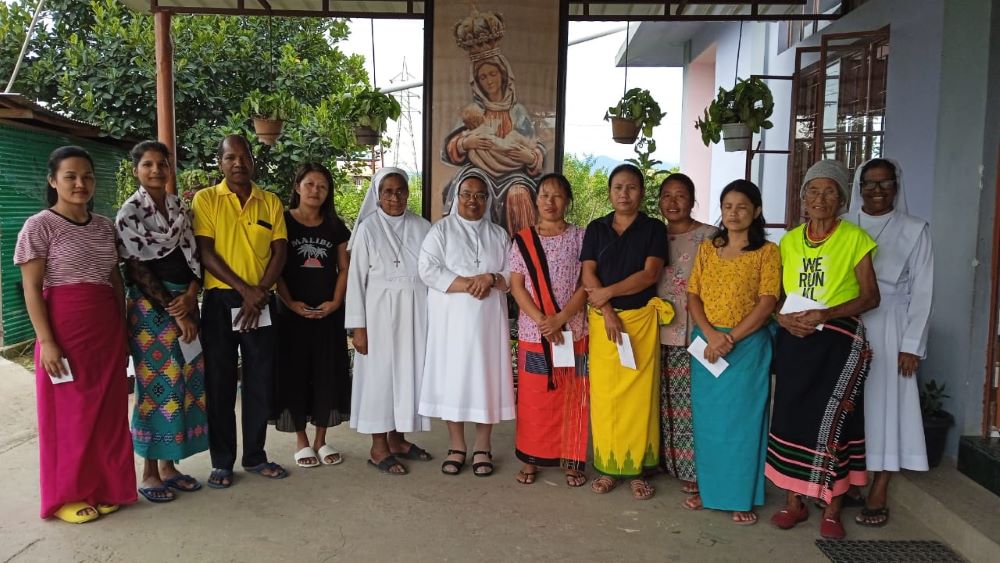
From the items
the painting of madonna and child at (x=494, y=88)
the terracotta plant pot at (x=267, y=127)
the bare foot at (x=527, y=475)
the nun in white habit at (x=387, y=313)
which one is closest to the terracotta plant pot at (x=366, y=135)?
the painting of madonna and child at (x=494, y=88)

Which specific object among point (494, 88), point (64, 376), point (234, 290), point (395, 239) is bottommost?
point (64, 376)

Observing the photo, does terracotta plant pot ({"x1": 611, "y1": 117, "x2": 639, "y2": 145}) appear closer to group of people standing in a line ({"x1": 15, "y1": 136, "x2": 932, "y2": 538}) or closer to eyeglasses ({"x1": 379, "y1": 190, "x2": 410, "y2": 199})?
group of people standing in a line ({"x1": 15, "y1": 136, "x2": 932, "y2": 538})

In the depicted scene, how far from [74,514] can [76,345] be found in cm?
79

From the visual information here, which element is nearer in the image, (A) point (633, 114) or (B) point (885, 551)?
(B) point (885, 551)

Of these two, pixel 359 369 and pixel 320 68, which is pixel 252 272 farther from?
pixel 320 68

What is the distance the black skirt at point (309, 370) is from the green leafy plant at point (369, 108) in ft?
6.18

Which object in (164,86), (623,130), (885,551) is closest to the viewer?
(885,551)

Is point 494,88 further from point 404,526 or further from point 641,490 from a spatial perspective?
point 404,526

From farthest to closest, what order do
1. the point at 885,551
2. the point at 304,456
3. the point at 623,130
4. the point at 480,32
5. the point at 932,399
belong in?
the point at 623,130
the point at 480,32
the point at 304,456
the point at 932,399
the point at 885,551

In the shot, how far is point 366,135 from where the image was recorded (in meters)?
5.64

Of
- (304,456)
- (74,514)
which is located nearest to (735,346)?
(304,456)

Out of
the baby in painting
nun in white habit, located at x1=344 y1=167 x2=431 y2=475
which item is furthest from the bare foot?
the baby in painting

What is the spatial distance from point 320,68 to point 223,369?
663cm

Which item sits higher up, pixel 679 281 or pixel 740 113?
pixel 740 113
